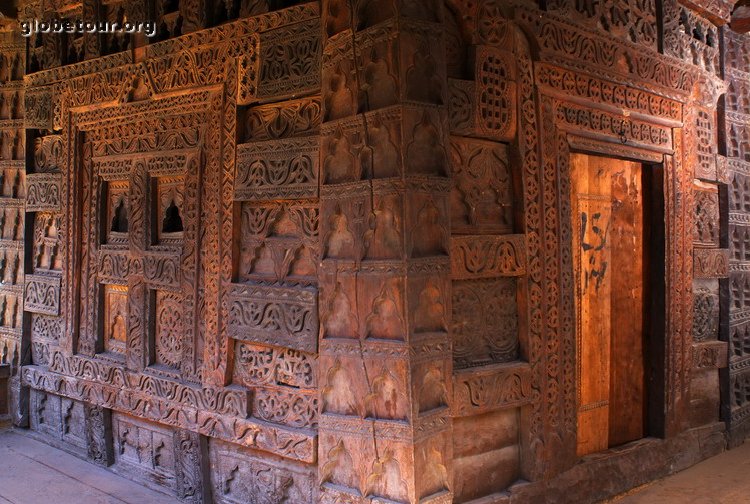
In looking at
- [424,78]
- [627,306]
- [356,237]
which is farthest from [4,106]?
[627,306]

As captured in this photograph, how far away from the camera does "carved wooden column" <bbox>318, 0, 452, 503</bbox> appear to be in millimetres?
2766

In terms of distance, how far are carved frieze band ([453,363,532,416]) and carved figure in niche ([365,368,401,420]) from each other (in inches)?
17.1

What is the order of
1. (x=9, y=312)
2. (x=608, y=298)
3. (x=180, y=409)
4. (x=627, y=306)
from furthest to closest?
1. (x=9, y=312)
2. (x=627, y=306)
3. (x=608, y=298)
4. (x=180, y=409)

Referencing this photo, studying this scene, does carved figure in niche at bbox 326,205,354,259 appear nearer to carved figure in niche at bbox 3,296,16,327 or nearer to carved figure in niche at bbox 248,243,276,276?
carved figure in niche at bbox 248,243,276,276

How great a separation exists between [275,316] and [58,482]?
227 cm

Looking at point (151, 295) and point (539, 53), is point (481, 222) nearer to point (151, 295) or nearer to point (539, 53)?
point (539, 53)

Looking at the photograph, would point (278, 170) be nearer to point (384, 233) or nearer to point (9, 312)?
point (384, 233)

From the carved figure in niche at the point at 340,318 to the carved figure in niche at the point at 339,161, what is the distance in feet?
1.90

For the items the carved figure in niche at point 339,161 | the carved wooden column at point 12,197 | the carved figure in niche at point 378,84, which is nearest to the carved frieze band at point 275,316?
the carved figure in niche at point 339,161

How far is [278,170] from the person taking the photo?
3473 mm

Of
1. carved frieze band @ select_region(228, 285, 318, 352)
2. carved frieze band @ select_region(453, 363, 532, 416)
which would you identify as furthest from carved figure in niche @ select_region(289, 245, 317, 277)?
carved frieze band @ select_region(453, 363, 532, 416)

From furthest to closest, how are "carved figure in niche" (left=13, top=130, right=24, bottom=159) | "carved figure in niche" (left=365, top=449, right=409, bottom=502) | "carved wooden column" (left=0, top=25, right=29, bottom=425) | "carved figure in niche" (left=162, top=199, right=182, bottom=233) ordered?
"carved figure in niche" (left=13, top=130, right=24, bottom=159) < "carved wooden column" (left=0, top=25, right=29, bottom=425) < "carved figure in niche" (left=162, top=199, right=182, bottom=233) < "carved figure in niche" (left=365, top=449, right=409, bottom=502)

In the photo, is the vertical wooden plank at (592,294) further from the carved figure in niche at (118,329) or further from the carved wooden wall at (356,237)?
the carved figure in niche at (118,329)

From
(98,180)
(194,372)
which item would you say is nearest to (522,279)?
(194,372)
